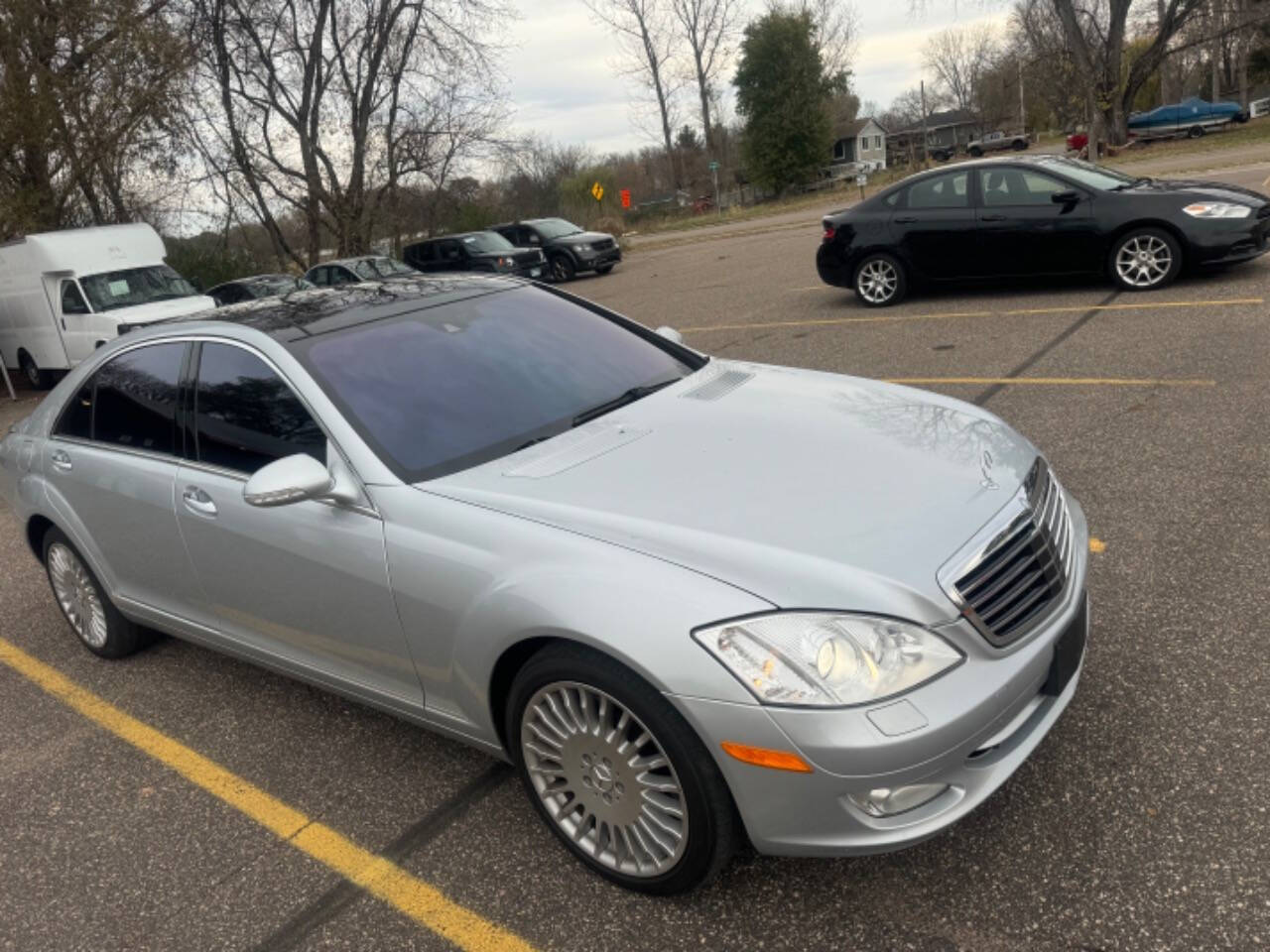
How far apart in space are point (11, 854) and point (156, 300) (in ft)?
47.5

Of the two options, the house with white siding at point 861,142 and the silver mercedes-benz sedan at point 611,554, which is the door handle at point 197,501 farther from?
the house with white siding at point 861,142

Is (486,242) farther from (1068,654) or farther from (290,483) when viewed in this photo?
(1068,654)

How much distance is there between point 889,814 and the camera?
7.27ft

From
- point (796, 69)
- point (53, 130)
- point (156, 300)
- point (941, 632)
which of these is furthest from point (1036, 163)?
point (796, 69)

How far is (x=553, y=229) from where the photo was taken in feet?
82.8

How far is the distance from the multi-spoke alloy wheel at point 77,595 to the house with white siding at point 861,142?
8557 cm

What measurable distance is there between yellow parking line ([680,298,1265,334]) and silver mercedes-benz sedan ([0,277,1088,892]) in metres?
6.28

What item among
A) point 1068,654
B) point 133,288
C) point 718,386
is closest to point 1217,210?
point 718,386

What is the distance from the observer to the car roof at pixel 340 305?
3.46m

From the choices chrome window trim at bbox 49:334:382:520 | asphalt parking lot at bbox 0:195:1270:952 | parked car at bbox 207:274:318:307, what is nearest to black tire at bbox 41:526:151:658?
asphalt parking lot at bbox 0:195:1270:952

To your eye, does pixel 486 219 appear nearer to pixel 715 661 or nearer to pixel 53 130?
pixel 53 130

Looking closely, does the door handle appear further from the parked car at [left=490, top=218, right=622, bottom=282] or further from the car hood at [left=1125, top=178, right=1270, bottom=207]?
the parked car at [left=490, top=218, right=622, bottom=282]

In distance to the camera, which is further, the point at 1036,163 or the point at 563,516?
the point at 1036,163

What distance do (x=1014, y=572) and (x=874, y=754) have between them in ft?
2.25
